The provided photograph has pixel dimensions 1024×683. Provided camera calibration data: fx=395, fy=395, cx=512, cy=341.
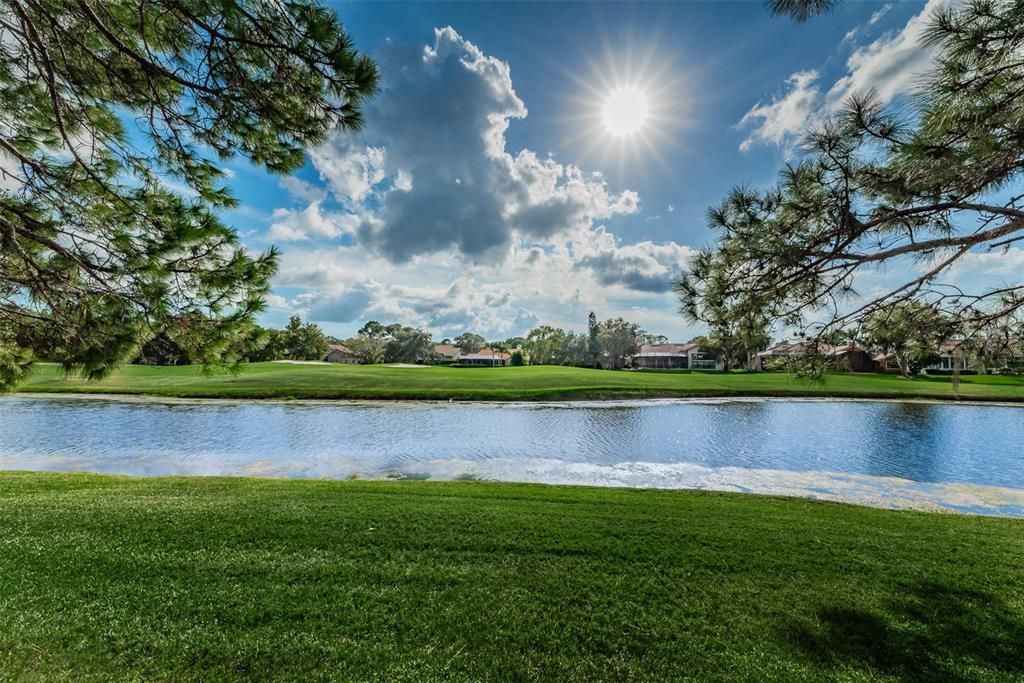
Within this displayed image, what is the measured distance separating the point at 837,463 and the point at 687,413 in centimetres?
754

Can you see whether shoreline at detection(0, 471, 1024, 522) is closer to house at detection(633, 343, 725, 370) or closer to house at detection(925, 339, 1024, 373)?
house at detection(925, 339, 1024, 373)

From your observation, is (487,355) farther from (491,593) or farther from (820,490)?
(491,593)

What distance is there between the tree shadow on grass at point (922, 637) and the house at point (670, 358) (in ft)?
193

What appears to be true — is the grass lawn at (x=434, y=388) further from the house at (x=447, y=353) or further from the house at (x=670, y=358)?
the house at (x=447, y=353)

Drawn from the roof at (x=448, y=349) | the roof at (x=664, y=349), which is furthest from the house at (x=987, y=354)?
the roof at (x=448, y=349)

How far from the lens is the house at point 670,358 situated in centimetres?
5929

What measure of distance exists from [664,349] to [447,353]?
130ft

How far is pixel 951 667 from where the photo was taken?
2359mm

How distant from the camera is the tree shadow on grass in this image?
2350mm

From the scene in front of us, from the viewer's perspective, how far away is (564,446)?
10.5 metres

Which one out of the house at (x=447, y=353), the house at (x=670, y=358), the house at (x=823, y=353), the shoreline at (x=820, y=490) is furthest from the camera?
the house at (x=447, y=353)

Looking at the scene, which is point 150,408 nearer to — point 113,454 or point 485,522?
point 113,454

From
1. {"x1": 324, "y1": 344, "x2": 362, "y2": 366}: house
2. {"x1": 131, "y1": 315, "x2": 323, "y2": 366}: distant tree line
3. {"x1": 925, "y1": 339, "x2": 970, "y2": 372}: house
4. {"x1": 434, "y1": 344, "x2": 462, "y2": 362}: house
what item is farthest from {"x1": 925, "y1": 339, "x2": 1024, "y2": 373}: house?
{"x1": 324, "y1": 344, "x2": 362, "y2": 366}: house

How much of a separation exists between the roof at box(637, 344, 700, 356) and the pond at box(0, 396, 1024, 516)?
4541cm
